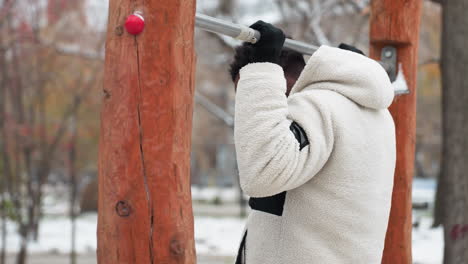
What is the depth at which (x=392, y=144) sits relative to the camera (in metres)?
2.21

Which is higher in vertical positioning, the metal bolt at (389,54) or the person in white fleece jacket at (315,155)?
the metal bolt at (389,54)

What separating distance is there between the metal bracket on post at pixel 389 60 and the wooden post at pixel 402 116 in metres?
0.02

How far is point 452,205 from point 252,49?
148 inches

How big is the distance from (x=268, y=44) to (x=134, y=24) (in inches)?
15.8

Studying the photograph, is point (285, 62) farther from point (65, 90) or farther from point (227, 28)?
point (65, 90)

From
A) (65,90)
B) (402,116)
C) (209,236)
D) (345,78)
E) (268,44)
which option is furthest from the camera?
(209,236)

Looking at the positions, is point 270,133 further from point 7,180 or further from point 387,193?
point 7,180

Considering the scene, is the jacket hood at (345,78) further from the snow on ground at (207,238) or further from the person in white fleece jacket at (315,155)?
the snow on ground at (207,238)

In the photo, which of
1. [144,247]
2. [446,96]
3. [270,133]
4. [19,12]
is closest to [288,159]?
[270,133]

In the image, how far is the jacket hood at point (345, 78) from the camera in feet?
6.74

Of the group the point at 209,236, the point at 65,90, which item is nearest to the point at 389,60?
the point at 65,90

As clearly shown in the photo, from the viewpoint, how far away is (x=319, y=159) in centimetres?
189

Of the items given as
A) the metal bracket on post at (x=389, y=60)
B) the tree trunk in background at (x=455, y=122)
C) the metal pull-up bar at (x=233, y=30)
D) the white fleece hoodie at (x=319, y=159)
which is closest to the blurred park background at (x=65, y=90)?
the tree trunk in background at (x=455, y=122)

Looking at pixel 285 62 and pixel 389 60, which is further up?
pixel 389 60
